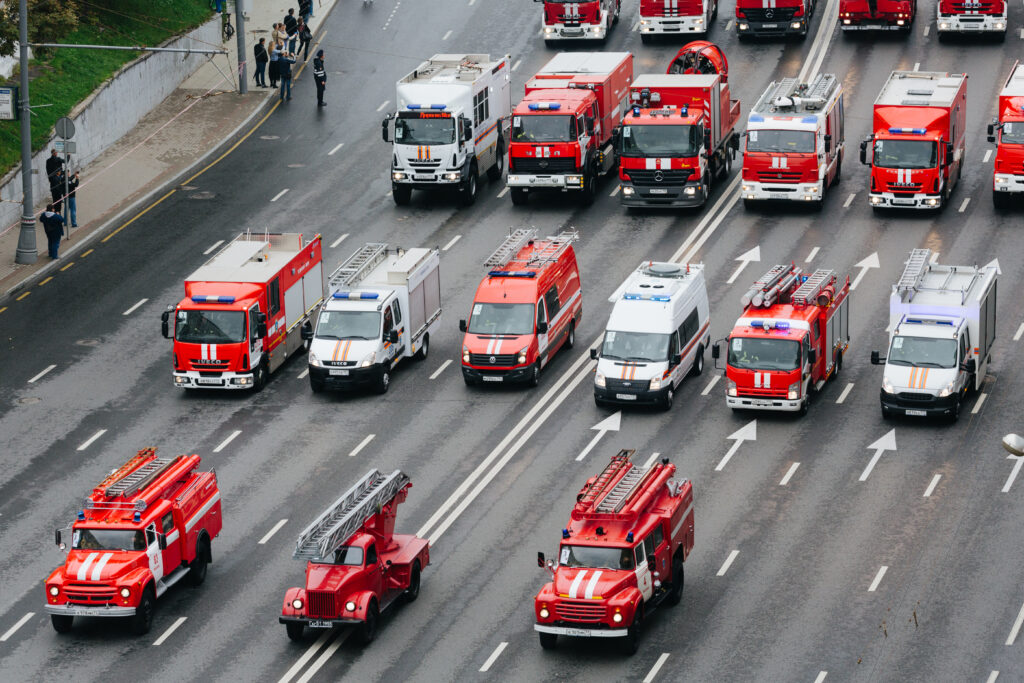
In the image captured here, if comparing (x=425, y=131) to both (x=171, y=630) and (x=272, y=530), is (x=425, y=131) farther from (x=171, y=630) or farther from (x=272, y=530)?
(x=171, y=630)

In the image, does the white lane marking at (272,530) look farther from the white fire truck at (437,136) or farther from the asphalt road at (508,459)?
the white fire truck at (437,136)

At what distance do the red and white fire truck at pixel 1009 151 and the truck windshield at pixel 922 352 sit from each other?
14.7 m

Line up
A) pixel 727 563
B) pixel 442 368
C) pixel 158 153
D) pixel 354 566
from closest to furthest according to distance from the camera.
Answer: pixel 354 566 < pixel 727 563 < pixel 442 368 < pixel 158 153

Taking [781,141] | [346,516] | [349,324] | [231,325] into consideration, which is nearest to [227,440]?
[231,325]

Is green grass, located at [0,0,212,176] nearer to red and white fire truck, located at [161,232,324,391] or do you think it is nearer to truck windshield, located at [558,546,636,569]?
red and white fire truck, located at [161,232,324,391]

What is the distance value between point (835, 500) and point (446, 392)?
40.3 ft

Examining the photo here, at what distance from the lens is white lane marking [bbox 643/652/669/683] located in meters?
40.9

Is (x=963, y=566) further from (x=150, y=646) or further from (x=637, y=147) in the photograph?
(x=637, y=147)

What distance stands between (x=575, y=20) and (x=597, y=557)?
1772 inches

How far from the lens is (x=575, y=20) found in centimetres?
8338

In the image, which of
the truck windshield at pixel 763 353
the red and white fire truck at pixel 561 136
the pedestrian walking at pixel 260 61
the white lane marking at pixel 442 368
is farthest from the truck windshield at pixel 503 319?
the pedestrian walking at pixel 260 61

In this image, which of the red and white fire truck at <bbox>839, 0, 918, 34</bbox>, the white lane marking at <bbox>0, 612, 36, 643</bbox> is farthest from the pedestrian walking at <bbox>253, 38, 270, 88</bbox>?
the white lane marking at <bbox>0, 612, 36, 643</bbox>

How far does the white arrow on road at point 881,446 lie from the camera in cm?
5101

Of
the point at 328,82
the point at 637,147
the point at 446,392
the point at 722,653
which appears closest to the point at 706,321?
the point at 446,392
